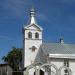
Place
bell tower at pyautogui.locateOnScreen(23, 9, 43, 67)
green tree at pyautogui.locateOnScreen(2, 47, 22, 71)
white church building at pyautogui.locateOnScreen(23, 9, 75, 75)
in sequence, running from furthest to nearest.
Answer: green tree at pyautogui.locateOnScreen(2, 47, 22, 71) → bell tower at pyautogui.locateOnScreen(23, 9, 43, 67) → white church building at pyautogui.locateOnScreen(23, 9, 75, 75)

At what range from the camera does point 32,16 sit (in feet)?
181

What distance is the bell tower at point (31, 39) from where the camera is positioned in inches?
2064

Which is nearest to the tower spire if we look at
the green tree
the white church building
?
the white church building

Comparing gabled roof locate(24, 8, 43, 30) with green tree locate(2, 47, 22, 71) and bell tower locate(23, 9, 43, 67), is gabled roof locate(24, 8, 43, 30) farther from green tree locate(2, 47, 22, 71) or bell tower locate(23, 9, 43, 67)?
green tree locate(2, 47, 22, 71)

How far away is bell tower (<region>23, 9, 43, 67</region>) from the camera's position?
172 ft

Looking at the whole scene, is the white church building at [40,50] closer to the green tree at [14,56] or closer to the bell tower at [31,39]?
the bell tower at [31,39]

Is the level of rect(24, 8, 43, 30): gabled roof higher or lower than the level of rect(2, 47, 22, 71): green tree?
higher

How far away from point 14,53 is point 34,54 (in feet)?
45.9

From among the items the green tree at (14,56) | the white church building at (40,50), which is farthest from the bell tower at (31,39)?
the green tree at (14,56)

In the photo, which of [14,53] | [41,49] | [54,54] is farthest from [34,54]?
[14,53]

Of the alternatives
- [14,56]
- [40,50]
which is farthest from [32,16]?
[14,56]

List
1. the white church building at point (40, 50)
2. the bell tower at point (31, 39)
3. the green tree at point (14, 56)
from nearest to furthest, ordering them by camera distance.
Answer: the white church building at point (40, 50) < the bell tower at point (31, 39) < the green tree at point (14, 56)

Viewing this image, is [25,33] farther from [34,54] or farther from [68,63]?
[68,63]

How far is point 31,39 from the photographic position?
176 ft
